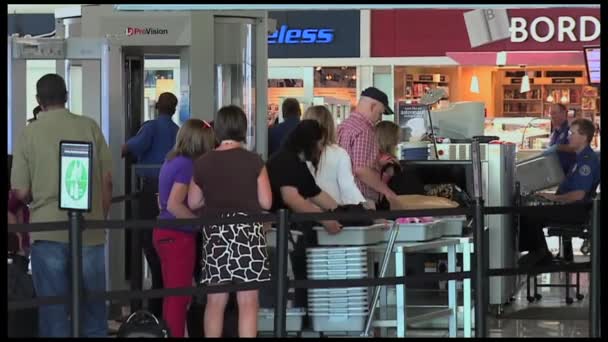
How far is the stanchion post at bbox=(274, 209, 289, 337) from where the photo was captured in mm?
6207

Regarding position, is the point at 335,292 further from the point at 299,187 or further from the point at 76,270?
the point at 76,270

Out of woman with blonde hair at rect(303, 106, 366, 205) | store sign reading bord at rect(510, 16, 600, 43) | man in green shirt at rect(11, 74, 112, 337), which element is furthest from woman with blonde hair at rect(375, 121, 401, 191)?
store sign reading bord at rect(510, 16, 600, 43)

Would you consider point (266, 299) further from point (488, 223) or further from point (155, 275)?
point (488, 223)

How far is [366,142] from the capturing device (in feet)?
26.3

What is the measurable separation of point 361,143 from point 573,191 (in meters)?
2.69

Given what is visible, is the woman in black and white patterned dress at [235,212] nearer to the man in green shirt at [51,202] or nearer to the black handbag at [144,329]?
the black handbag at [144,329]

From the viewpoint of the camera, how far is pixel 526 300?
10.2 meters

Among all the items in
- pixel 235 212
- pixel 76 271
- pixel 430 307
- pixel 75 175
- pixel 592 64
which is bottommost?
pixel 430 307

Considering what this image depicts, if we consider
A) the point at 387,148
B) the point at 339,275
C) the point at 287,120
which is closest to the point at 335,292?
the point at 339,275

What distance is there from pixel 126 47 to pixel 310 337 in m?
3.71

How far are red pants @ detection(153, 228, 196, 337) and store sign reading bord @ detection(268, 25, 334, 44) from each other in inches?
486

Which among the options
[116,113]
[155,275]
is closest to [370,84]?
[116,113]

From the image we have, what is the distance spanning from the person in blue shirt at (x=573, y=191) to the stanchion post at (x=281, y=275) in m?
3.77

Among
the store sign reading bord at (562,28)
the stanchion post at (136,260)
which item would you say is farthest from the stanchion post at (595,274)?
the store sign reading bord at (562,28)
